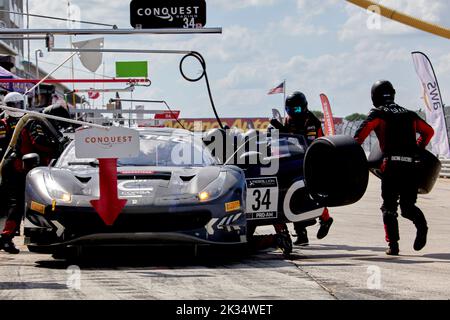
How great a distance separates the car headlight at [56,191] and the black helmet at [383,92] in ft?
11.2

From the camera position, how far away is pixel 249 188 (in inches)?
358

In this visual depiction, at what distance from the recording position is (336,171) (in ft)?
17.1

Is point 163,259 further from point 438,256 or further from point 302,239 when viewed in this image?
point 438,256

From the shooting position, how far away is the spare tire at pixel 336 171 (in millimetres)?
5191

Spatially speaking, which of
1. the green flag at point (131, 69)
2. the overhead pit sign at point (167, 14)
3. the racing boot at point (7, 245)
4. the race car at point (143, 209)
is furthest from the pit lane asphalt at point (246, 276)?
the green flag at point (131, 69)

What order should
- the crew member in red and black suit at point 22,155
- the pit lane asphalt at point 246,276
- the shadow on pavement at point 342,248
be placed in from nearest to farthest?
the pit lane asphalt at point 246,276, the crew member in red and black suit at point 22,155, the shadow on pavement at point 342,248

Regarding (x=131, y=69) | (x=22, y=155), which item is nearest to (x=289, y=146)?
(x=22, y=155)

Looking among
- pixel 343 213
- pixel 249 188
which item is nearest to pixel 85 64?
pixel 343 213

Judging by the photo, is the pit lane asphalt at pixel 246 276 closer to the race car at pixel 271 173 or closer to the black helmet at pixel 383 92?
the race car at pixel 271 173

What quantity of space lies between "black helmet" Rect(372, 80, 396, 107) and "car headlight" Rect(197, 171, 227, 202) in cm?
214

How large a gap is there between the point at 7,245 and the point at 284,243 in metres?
2.84

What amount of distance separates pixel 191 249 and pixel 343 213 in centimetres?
747

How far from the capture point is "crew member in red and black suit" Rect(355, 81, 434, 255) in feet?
30.5

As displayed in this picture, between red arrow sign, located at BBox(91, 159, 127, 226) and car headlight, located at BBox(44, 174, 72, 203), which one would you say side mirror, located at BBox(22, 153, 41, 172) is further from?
red arrow sign, located at BBox(91, 159, 127, 226)
